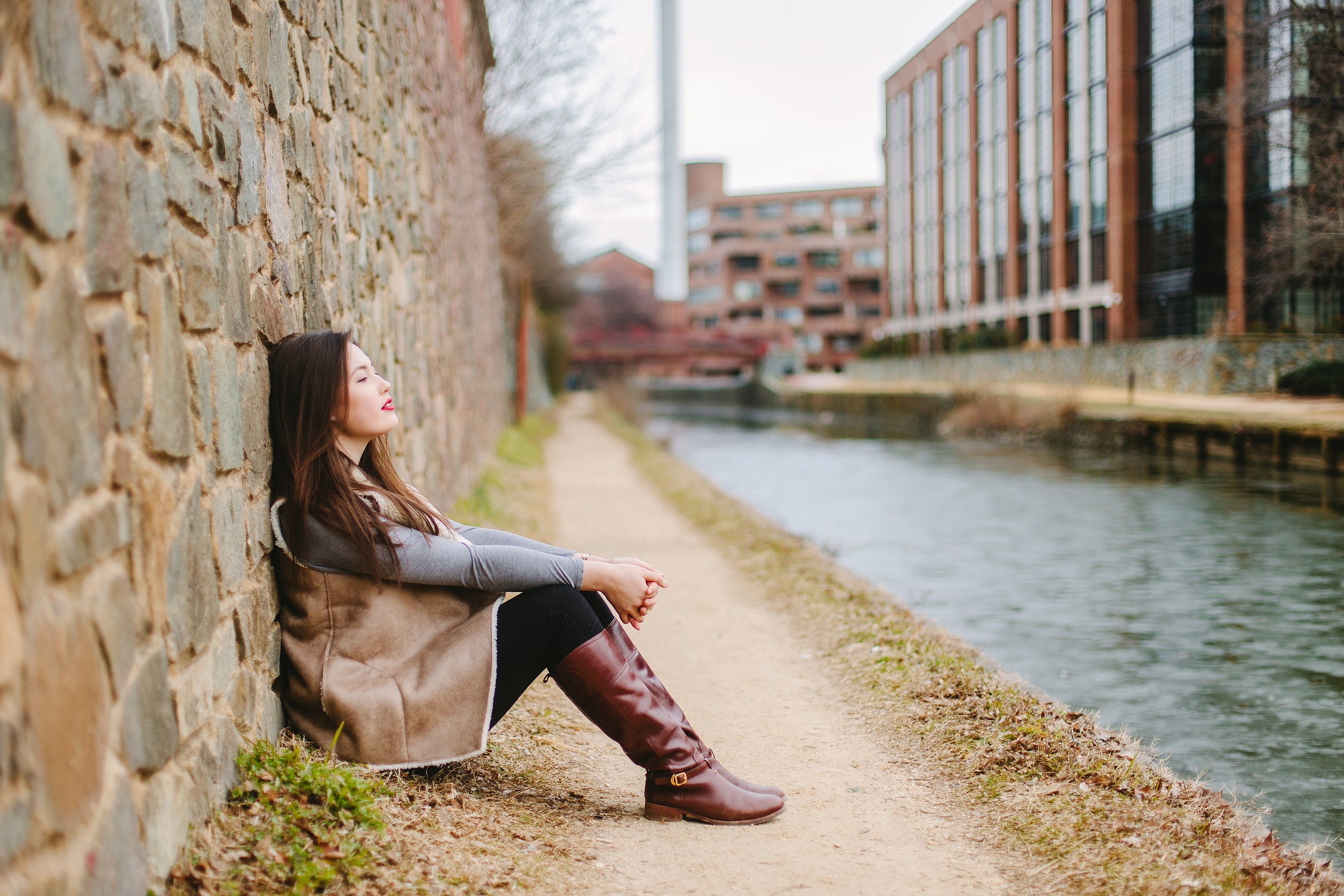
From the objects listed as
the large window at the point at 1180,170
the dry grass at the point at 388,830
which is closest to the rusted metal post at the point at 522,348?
the large window at the point at 1180,170

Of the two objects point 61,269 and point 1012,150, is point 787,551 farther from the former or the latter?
point 1012,150

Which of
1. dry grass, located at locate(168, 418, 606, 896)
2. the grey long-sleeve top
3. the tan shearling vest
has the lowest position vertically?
dry grass, located at locate(168, 418, 606, 896)

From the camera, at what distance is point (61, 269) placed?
5.96ft

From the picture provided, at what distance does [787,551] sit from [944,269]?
46363 millimetres

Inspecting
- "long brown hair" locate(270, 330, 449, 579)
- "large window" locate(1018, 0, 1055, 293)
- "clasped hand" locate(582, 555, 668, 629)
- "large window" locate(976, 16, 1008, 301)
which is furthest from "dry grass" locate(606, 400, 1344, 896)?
"large window" locate(976, 16, 1008, 301)

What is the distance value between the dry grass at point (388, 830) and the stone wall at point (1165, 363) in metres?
23.6

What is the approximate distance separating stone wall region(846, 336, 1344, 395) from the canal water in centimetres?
862

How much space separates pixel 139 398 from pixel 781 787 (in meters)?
2.20

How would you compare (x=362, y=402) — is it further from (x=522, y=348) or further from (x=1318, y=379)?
(x=1318, y=379)

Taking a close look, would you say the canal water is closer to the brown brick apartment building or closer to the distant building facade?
the distant building facade

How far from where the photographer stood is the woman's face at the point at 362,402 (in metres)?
2.96

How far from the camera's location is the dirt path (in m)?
2.85

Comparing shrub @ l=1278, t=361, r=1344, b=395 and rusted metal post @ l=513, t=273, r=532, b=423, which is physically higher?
rusted metal post @ l=513, t=273, r=532, b=423

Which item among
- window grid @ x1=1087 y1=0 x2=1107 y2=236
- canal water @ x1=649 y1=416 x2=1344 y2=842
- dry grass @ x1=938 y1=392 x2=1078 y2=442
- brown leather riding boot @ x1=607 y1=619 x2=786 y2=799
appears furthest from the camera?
window grid @ x1=1087 y1=0 x2=1107 y2=236
